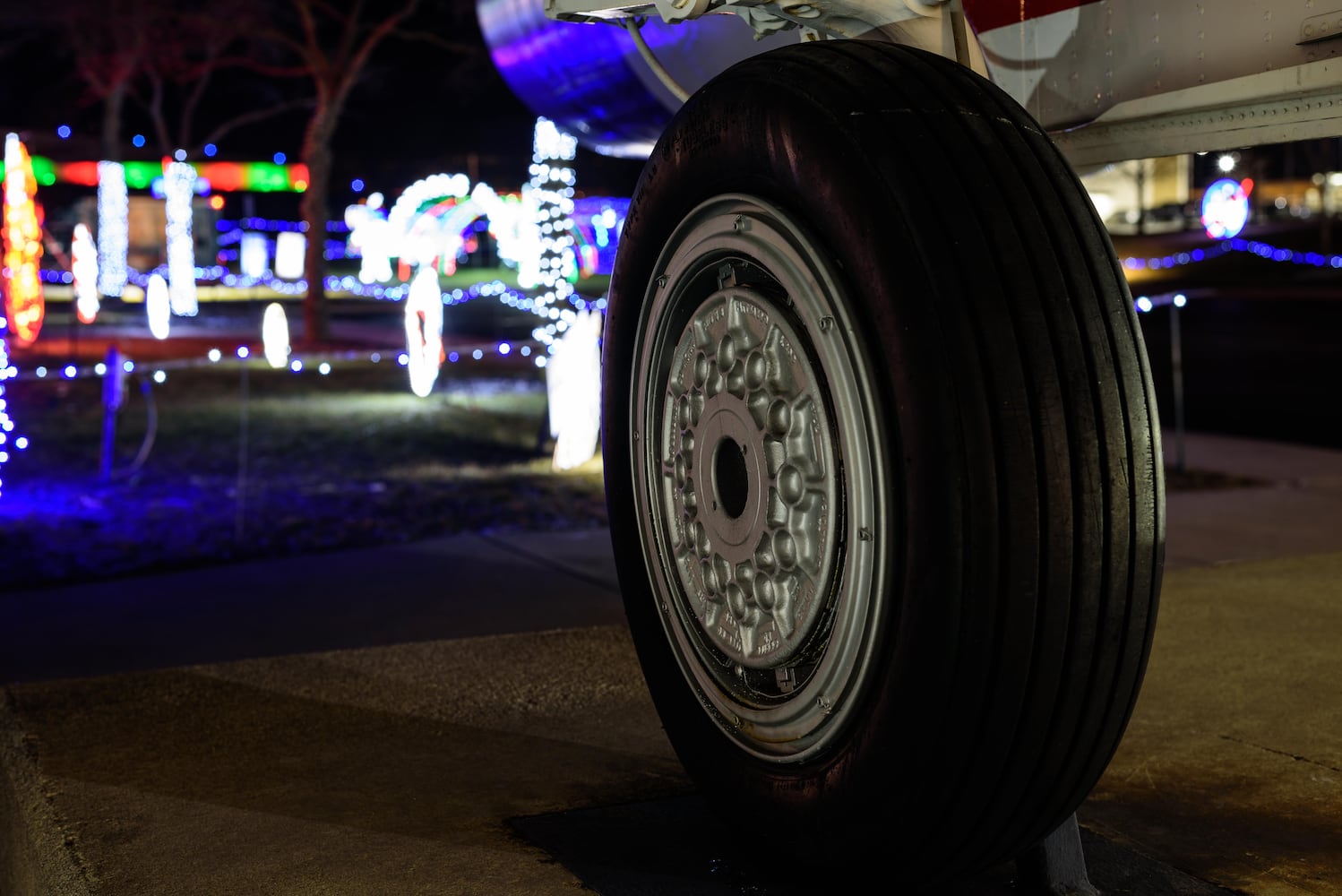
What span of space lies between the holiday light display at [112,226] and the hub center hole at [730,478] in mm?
22007

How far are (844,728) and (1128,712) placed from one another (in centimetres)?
45

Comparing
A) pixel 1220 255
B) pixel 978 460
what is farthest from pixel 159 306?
pixel 1220 255

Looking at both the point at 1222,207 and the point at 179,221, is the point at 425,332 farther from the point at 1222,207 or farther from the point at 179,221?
the point at 1222,207

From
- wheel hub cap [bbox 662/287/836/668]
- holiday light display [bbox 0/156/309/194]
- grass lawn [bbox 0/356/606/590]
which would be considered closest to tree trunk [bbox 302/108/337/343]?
grass lawn [bbox 0/356/606/590]

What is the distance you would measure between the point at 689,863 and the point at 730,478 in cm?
73

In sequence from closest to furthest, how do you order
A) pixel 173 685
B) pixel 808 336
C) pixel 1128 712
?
1. pixel 1128 712
2. pixel 808 336
3. pixel 173 685

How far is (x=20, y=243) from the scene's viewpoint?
1371cm

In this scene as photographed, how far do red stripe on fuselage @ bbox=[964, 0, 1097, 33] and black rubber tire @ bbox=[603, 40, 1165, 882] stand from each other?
815 millimetres

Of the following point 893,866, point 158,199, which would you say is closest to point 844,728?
point 893,866

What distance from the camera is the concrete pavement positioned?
9.96 feet

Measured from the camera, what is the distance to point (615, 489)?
3.38m

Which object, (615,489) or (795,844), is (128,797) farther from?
(795,844)

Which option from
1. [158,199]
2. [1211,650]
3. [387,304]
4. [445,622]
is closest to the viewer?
[1211,650]

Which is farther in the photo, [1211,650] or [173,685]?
[1211,650]
